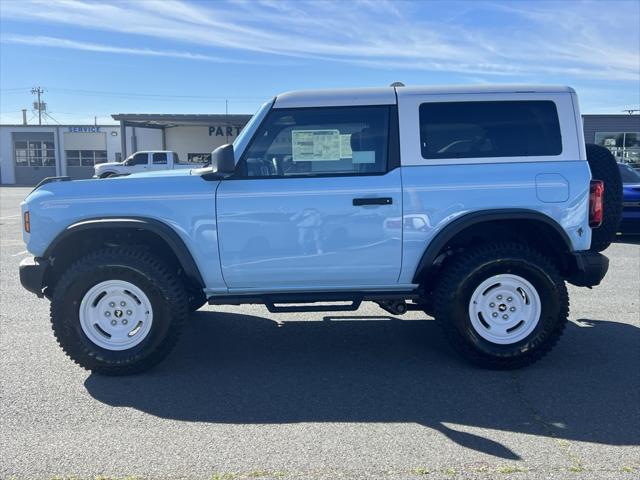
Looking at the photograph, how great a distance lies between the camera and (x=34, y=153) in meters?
46.7

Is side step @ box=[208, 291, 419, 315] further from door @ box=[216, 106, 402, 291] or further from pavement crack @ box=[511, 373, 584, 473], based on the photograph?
pavement crack @ box=[511, 373, 584, 473]

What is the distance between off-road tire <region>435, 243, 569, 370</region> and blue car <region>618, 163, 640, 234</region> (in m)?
7.07

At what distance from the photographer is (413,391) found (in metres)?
3.98

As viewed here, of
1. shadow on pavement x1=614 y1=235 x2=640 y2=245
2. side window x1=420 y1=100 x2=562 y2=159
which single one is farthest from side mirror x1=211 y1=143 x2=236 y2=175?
shadow on pavement x1=614 y1=235 x2=640 y2=245

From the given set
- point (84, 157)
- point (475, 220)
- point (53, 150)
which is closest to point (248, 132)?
point (475, 220)

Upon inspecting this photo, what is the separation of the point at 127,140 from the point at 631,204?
3531 centimetres

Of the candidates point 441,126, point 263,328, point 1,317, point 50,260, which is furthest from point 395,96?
point 1,317

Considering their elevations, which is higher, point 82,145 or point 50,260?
point 82,145

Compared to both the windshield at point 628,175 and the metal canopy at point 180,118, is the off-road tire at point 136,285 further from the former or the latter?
the metal canopy at point 180,118

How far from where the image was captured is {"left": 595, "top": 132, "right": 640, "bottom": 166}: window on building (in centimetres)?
2953

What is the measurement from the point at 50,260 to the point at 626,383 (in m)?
4.52

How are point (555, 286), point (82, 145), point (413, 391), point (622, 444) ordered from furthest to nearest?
1. point (82, 145)
2. point (555, 286)
3. point (413, 391)
4. point (622, 444)

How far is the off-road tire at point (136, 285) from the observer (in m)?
4.20

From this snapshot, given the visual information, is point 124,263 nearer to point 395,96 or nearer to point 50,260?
point 50,260
